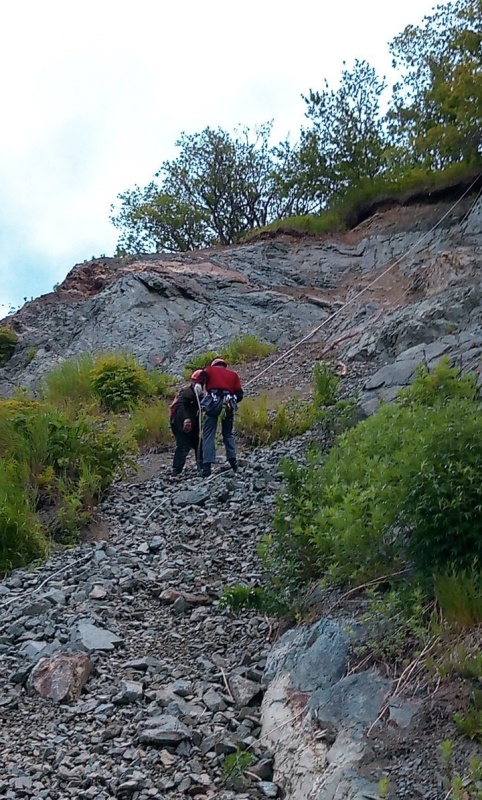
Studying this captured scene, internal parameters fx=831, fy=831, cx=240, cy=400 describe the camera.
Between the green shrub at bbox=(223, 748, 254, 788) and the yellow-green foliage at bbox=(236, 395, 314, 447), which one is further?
the yellow-green foliage at bbox=(236, 395, 314, 447)

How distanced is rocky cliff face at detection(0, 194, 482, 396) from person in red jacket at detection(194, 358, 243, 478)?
4631 mm

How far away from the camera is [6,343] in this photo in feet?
69.7

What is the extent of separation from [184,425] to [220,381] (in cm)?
82

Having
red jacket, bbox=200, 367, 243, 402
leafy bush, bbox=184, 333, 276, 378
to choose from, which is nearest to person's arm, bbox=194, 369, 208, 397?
red jacket, bbox=200, 367, 243, 402

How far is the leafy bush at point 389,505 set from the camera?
16.2 feet

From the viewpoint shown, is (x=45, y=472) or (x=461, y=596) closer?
(x=461, y=596)

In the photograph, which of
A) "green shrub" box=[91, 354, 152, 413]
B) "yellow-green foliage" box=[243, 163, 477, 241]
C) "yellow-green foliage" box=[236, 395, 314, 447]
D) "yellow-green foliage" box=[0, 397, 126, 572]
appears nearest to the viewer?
"yellow-green foliage" box=[0, 397, 126, 572]

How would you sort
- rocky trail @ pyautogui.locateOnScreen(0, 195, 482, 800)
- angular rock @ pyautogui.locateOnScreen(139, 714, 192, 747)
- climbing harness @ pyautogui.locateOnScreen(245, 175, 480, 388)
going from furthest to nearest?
1. climbing harness @ pyautogui.locateOnScreen(245, 175, 480, 388)
2. angular rock @ pyautogui.locateOnScreen(139, 714, 192, 747)
3. rocky trail @ pyautogui.locateOnScreen(0, 195, 482, 800)

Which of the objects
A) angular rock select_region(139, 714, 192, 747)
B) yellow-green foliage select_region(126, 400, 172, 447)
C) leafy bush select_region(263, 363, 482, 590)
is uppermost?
yellow-green foliage select_region(126, 400, 172, 447)

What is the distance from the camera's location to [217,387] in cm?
1068

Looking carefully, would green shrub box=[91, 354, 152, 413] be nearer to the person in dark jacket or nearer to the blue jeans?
the person in dark jacket

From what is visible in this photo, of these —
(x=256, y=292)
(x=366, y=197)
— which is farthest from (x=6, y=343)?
(x=366, y=197)

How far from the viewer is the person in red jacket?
10.6m

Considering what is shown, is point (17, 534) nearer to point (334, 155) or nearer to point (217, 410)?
point (217, 410)
